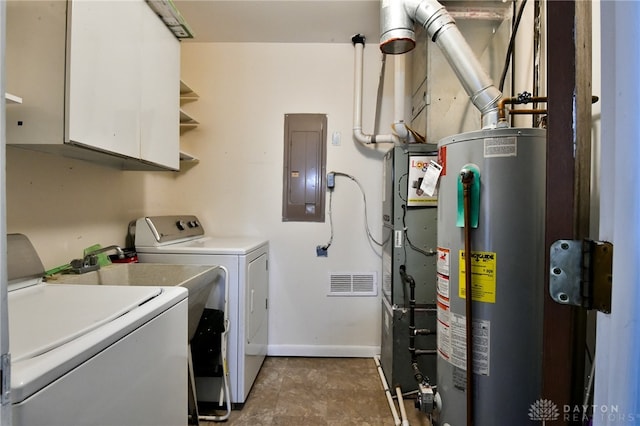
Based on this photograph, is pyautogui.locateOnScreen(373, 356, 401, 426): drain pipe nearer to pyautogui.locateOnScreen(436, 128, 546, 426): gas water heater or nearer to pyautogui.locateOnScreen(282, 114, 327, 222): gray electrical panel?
pyautogui.locateOnScreen(436, 128, 546, 426): gas water heater

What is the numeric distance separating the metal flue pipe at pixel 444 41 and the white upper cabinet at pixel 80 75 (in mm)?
1289

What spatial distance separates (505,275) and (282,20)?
2.24 m

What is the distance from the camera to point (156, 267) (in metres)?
1.55

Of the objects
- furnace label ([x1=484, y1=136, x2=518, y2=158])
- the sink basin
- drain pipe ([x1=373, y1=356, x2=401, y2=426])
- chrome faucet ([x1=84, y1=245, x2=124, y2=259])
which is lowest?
drain pipe ([x1=373, y1=356, x2=401, y2=426])

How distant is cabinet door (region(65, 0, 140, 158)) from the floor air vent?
1.70m

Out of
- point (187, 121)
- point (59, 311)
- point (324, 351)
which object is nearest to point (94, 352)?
point (59, 311)

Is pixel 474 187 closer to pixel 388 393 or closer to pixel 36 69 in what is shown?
pixel 388 393

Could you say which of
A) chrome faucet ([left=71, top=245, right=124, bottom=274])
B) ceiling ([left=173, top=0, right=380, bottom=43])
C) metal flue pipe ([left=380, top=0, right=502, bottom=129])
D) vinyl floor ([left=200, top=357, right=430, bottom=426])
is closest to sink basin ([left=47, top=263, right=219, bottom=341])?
chrome faucet ([left=71, top=245, right=124, bottom=274])

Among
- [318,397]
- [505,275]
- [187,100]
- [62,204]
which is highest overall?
[187,100]

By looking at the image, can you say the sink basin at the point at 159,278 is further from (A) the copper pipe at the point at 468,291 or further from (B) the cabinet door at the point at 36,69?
(A) the copper pipe at the point at 468,291

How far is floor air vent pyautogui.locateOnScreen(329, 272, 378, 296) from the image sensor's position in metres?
2.45

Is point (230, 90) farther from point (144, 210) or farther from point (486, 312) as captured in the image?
point (486, 312)

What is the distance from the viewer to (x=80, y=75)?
1090 mm

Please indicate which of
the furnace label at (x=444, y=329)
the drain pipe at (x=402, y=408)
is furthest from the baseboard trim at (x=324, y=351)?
the furnace label at (x=444, y=329)
